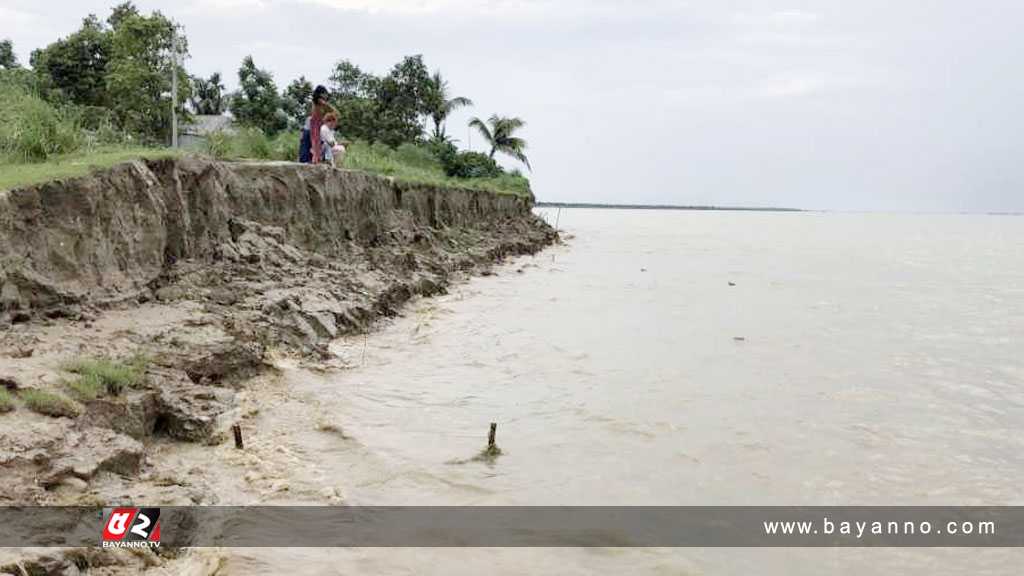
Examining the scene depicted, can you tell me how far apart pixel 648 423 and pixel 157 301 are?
Answer: 18.1 ft

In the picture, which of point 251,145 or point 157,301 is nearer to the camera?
point 157,301

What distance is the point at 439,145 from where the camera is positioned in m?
37.5

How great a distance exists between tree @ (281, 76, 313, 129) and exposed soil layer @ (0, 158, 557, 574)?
23.7m

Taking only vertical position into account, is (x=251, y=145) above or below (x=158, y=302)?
above

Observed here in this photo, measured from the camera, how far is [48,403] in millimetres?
4793

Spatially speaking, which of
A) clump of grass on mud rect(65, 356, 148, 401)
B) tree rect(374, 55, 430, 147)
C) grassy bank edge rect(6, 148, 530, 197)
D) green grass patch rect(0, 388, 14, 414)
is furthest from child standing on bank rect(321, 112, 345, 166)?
tree rect(374, 55, 430, 147)

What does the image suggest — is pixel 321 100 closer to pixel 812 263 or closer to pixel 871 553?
pixel 871 553

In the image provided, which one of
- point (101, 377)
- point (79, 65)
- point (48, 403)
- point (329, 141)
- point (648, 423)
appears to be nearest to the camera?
point (48, 403)

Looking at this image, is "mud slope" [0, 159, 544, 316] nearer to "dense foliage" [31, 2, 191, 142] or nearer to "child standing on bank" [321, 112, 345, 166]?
"child standing on bank" [321, 112, 345, 166]

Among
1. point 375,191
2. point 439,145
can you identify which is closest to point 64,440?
point 375,191

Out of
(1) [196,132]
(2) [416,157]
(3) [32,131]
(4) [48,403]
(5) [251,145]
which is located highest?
(2) [416,157]

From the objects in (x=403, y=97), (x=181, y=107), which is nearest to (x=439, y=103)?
(x=403, y=97)

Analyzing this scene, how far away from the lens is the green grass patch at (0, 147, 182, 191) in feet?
22.1

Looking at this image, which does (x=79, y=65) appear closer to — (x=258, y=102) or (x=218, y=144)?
(x=258, y=102)
